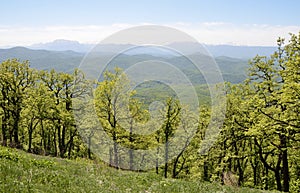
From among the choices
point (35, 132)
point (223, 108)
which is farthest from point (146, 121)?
point (35, 132)

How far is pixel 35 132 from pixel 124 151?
29555 millimetres

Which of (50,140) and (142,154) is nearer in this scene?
(142,154)

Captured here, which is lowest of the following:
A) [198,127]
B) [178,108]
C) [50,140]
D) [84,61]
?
[50,140]

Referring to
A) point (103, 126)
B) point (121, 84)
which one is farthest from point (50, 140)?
point (121, 84)

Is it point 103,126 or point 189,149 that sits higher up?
point 103,126

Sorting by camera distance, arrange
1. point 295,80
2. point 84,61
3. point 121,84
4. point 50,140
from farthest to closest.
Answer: point 50,140 → point 121,84 → point 84,61 → point 295,80

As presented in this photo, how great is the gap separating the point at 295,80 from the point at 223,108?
14446mm

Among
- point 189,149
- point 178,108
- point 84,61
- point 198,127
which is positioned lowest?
point 189,149

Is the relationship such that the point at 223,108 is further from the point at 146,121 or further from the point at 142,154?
the point at 142,154

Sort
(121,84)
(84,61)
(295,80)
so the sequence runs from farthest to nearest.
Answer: (121,84) → (84,61) → (295,80)

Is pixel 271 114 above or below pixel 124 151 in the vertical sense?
above

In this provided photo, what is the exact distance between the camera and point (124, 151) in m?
50.4

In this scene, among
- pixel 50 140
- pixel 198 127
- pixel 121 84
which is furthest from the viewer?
pixel 50 140

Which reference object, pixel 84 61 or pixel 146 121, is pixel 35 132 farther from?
pixel 84 61
